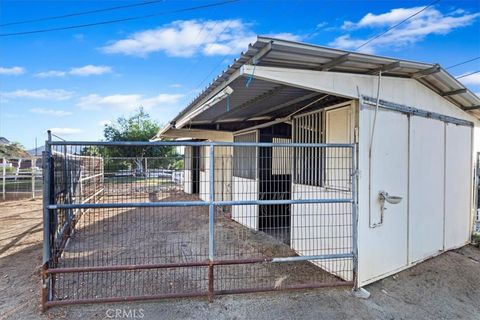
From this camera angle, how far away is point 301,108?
4.82 metres

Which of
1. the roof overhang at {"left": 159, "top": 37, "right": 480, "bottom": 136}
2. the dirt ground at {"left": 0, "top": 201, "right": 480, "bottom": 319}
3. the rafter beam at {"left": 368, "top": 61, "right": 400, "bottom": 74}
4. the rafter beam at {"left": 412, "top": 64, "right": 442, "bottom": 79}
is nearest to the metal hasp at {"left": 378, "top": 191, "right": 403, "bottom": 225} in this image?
the dirt ground at {"left": 0, "top": 201, "right": 480, "bottom": 319}

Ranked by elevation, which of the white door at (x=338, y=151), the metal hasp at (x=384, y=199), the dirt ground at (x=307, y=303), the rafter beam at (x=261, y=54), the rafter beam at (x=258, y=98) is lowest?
the dirt ground at (x=307, y=303)

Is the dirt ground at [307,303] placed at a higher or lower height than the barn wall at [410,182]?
lower

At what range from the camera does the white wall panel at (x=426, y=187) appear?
4.14 metres

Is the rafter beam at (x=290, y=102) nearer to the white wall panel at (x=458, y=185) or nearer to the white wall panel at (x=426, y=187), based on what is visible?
the white wall panel at (x=426, y=187)

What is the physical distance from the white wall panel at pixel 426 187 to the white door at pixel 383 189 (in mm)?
219

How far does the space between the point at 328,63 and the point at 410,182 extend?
225cm

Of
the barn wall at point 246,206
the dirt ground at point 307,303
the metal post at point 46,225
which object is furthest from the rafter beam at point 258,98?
the metal post at point 46,225

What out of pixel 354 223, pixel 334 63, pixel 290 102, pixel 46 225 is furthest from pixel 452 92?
pixel 46 225

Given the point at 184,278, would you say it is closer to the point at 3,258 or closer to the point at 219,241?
the point at 219,241

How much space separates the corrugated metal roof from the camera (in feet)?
8.44

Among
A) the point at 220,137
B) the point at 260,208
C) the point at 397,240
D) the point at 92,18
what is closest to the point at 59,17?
the point at 92,18

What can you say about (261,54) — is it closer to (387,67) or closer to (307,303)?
(387,67)

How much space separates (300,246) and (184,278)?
2.00m
